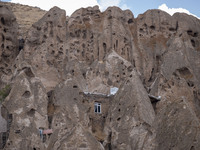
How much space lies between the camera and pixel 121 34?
41.0 m

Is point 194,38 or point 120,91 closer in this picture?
point 120,91

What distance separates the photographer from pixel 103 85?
98.1ft

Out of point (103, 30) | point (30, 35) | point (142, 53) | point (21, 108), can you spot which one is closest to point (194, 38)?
point (142, 53)

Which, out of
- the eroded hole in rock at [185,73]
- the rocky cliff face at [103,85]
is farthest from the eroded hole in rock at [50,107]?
the eroded hole in rock at [185,73]

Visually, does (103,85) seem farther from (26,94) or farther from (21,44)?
(21,44)

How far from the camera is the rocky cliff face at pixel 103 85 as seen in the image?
9930mm

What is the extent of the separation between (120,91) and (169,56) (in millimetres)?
9525

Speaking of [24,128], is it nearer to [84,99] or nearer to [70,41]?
[84,99]

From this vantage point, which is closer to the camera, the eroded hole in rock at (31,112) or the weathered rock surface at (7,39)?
the eroded hole in rock at (31,112)

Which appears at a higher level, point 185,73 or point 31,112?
point 185,73

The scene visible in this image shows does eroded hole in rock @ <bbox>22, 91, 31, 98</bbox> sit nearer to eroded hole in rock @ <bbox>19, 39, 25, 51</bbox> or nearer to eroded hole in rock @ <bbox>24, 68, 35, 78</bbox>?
eroded hole in rock @ <bbox>24, 68, 35, 78</bbox>

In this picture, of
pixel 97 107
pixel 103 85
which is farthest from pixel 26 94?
pixel 103 85

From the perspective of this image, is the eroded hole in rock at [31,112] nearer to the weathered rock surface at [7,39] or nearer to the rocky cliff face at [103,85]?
the rocky cliff face at [103,85]

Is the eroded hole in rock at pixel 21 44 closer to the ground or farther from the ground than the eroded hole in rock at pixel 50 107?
farther from the ground
